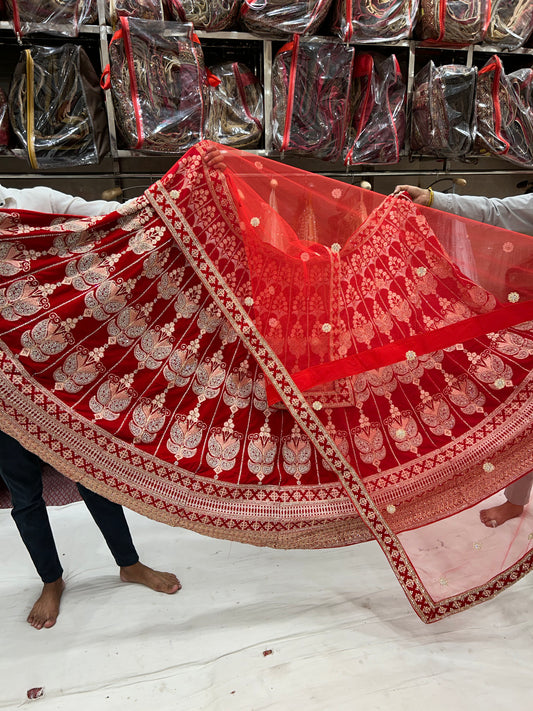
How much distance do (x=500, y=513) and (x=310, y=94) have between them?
1.71 m

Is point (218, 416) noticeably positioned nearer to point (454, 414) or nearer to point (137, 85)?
point (454, 414)

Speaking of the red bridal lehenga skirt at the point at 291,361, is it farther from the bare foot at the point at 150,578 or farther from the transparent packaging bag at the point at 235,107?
the transparent packaging bag at the point at 235,107

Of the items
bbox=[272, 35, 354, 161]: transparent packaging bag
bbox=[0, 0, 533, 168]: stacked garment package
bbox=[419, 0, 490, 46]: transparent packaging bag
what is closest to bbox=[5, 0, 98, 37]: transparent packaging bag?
bbox=[0, 0, 533, 168]: stacked garment package

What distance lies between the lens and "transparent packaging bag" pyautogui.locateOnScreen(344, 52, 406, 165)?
204 centimetres

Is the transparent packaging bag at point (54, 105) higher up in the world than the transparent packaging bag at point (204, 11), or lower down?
lower down

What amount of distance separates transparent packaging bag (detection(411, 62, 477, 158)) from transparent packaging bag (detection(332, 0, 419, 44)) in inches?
8.1

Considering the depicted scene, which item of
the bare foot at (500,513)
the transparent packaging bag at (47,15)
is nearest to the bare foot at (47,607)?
the bare foot at (500,513)

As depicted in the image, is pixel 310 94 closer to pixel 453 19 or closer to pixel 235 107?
pixel 235 107

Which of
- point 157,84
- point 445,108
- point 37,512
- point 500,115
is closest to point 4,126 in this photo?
point 157,84

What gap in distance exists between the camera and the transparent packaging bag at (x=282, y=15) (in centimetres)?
183

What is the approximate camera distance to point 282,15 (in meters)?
1.86

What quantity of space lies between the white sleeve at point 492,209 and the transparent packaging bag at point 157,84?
106 centimetres

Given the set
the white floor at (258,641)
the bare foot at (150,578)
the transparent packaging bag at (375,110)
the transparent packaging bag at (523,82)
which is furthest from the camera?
the transparent packaging bag at (523,82)

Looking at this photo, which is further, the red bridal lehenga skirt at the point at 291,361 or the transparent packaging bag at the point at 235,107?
the transparent packaging bag at the point at 235,107
